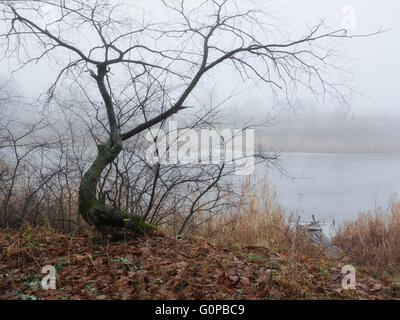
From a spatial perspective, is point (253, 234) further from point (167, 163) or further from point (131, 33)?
point (131, 33)

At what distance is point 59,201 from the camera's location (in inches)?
248

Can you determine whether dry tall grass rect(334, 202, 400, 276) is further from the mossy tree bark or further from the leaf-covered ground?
the mossy tree bark

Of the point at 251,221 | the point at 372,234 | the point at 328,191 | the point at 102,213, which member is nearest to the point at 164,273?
the point at 102,213

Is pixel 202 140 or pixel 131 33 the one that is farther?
pixel 202 140

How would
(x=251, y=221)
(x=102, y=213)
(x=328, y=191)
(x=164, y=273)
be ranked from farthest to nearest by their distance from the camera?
(x=328, y=191)
(x=251, y=221)
(x=102, y=213)
(x=164, y=273)

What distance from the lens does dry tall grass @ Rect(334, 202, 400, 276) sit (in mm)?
6711

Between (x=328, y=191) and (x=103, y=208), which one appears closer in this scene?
(x=103, y=208)

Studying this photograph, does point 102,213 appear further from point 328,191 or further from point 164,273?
point 328,191

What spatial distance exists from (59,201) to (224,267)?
13.3 feet

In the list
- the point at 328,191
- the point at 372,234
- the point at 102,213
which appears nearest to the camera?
the point at 102,213

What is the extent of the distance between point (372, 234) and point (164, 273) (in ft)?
19.4

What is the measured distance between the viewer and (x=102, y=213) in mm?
3850

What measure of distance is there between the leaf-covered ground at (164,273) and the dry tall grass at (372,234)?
3.09 m
